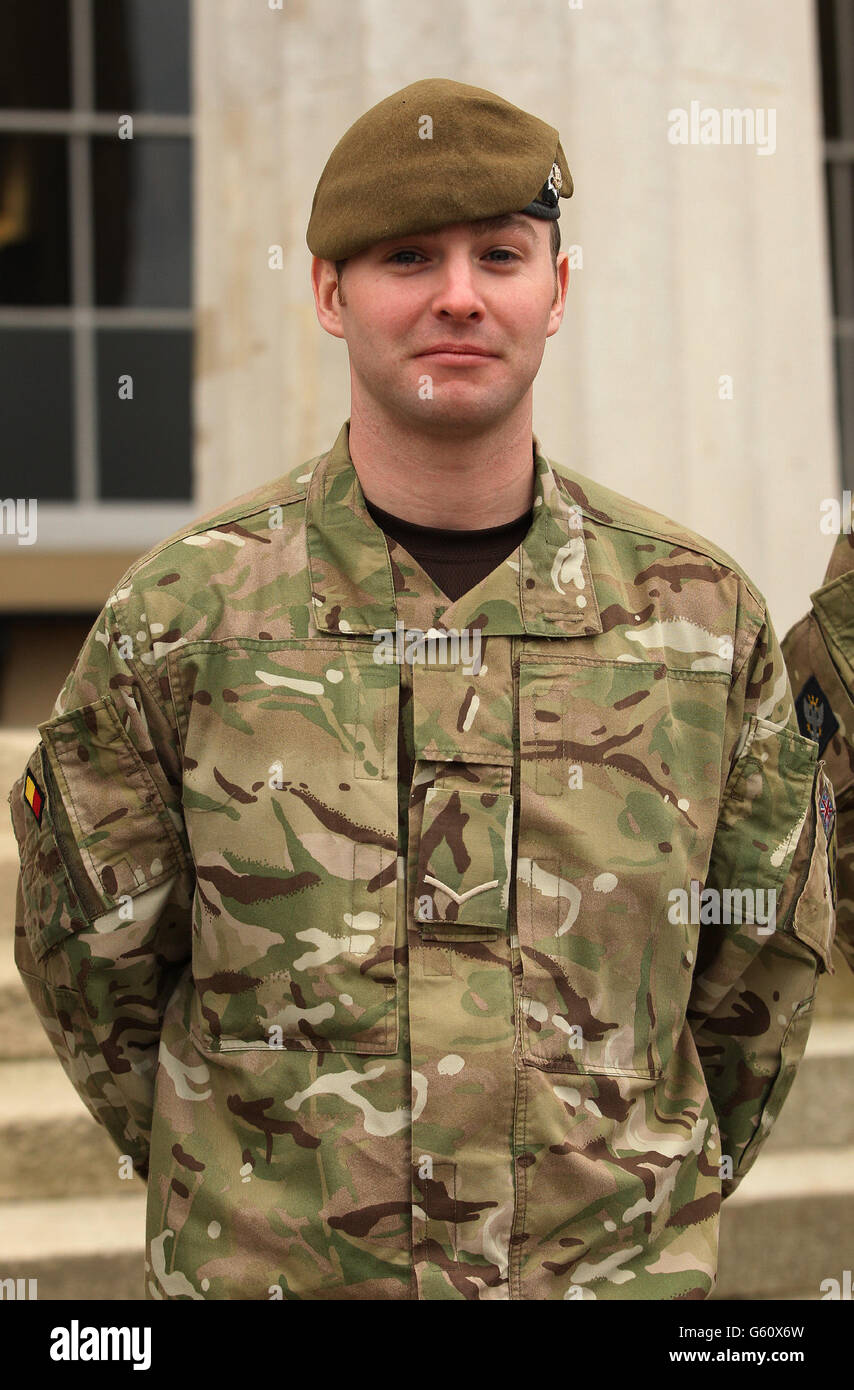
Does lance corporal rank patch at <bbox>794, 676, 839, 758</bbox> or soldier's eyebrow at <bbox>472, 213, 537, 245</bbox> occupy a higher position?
soldier's eyebrow at <bbox>472, 213, 537, 245</bbox>

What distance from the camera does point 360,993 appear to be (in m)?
1.99

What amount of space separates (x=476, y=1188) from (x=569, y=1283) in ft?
0.59

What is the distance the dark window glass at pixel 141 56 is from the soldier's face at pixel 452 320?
4.73 meters

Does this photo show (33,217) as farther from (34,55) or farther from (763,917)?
(763,917)

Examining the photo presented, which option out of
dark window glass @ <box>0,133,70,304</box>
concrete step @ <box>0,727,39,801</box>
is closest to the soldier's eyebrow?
concrete step @ <box>0,727,39,801</box>

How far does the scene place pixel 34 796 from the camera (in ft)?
7.10

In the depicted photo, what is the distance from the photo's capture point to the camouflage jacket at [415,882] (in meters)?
1.97

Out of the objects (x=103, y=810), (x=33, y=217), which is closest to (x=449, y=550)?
(x=103, y=810)

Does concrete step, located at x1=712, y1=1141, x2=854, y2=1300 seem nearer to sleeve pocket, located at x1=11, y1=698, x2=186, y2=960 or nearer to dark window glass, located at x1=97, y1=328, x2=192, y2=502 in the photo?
sleeve pocket, located at x1=11, y1=698, x2=186, y2=960

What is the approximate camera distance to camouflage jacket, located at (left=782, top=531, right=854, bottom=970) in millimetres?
2441

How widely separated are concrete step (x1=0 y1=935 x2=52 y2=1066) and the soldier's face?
202cm

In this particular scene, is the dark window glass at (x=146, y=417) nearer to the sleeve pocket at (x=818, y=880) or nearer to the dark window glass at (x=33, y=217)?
the dark window glass at (x=33, y=217)

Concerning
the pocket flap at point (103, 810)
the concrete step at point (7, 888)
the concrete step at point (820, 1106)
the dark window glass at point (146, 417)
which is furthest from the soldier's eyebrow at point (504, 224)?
the dark window glass at point (146, 417)

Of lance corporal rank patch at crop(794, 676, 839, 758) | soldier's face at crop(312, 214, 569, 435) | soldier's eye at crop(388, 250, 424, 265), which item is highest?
soldier's eye at crop(388, 250, 424, 265)
